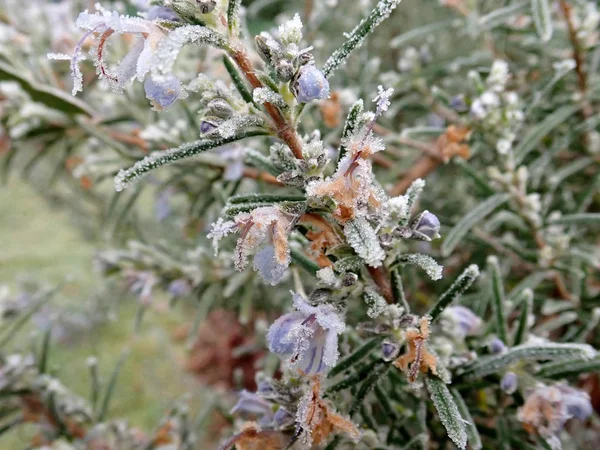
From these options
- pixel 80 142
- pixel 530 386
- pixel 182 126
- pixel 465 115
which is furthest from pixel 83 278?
pixel 530 386

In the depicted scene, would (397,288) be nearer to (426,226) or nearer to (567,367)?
(426,226)

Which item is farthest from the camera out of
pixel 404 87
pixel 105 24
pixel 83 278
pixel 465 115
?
pixel 83 278

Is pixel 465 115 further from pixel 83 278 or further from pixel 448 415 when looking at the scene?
pixel 83 278

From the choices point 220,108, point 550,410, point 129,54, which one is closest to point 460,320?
point 550,410

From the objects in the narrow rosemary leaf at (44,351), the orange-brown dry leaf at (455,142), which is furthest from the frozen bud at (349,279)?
the narrow rosemary leaf at (44,351)

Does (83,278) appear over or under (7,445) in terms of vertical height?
over

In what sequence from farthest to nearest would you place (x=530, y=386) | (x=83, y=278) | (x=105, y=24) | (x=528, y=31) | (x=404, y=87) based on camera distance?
(x=83, y=278) → (x=404, y=87) → (x=528, y=31) → (x=530, y=386) → (x=105, y=24)

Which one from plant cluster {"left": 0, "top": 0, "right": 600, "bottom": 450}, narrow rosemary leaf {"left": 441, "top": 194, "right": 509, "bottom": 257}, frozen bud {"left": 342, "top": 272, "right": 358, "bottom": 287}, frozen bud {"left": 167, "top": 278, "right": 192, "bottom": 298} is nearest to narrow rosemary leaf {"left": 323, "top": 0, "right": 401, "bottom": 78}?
plant cluster {"left": 0, "top": 0, "right": 600, "bottom": 450}
